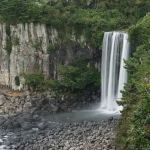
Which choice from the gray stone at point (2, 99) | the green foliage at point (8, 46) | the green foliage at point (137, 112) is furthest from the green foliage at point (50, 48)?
the green foliage at point (137, 112)

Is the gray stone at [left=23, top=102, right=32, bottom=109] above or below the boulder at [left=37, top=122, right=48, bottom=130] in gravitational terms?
above

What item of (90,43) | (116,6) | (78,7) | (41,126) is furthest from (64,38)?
(41,126)

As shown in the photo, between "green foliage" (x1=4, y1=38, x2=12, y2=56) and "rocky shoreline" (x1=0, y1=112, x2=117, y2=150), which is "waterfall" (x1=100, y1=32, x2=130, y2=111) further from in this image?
"green foliage" (x1=4, y1=38, x2=12, y2=56)

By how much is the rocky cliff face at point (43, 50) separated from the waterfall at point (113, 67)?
162 cm

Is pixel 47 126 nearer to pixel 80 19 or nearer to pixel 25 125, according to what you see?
pixel 25 125

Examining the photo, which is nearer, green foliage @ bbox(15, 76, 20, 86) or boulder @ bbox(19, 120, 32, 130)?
boulder @ bbox(19, 120, 32, 130)

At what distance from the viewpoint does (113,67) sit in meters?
27.6

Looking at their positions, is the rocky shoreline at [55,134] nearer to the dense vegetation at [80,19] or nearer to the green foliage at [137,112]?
the green foliage at [137,112]

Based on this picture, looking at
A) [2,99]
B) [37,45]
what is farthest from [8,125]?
[37,45]

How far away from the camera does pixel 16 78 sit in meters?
31.0

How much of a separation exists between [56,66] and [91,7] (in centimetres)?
Result: 917

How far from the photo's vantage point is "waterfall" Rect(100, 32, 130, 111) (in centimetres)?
2661

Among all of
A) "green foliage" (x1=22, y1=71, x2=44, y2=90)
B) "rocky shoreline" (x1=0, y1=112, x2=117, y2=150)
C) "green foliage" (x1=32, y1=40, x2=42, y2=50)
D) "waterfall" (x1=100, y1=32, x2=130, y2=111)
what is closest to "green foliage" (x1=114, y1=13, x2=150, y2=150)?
"rocky shoreline" (x1=0, y1=112, x2=117, y2=150)

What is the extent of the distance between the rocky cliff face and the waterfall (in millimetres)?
1623
